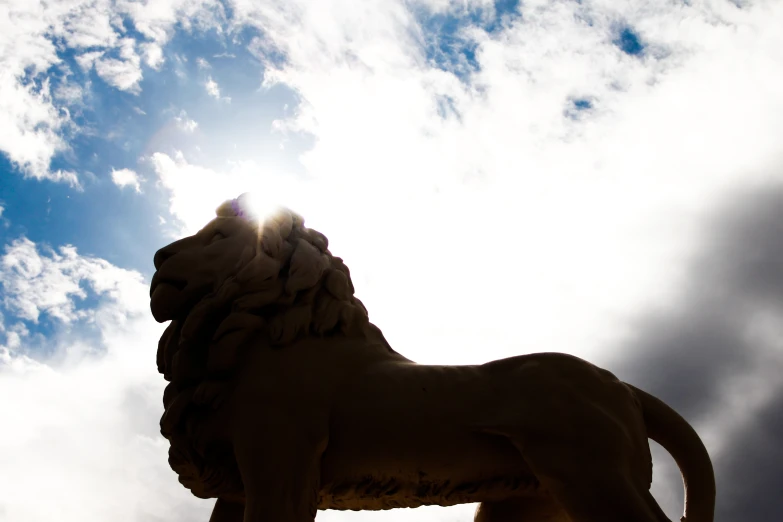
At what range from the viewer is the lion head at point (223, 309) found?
3.13 metres

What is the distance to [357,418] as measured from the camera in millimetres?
2971

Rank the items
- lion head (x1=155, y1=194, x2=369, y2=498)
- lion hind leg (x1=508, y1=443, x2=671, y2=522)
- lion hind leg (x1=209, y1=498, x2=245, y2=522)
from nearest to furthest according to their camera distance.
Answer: lion hind leg (x1=508, y1=443, x2=671, y2=522)
lion head (x1=155, y1=194, x2=369, y2=498)
lion hind leg (x1=209, y1=498, x2=245, y2=522)

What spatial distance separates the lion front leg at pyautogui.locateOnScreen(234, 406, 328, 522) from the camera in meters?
2.78

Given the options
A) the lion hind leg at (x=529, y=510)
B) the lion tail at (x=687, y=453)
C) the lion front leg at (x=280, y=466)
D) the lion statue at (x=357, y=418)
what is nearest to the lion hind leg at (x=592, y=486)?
the lion statue at (x=357, y=418)

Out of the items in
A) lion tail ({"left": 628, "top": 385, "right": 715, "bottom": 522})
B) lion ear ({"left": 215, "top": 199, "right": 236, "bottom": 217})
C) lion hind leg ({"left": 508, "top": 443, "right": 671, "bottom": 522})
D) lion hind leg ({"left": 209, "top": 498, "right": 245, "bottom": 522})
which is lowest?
lion hind leg ({"left": 209, "top": 498, "right": 245, "bottom": 522})

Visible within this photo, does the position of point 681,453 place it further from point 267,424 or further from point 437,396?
point 267,424

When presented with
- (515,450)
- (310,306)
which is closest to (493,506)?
(515,450)

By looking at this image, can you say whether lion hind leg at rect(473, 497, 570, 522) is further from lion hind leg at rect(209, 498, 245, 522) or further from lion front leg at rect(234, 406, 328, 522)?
lion hind leg at rect(209, 498, 245, 522)

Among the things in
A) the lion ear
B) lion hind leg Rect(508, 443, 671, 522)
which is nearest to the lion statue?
lion hind leg Rect(508, 443, 671, 522)

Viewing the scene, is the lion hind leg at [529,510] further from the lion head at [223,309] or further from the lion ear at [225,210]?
the lion ear at [225,210]

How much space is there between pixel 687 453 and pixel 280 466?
1894 mm

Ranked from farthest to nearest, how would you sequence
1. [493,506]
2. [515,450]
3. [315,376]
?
[493,506], [315,376], [515,450]

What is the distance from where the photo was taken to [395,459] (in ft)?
9.55

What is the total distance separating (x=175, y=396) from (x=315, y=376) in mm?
752
